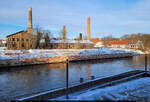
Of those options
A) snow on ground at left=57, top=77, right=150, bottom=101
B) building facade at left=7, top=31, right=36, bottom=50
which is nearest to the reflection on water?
snow on ground at left=57, top=77, right=150, bottom=101

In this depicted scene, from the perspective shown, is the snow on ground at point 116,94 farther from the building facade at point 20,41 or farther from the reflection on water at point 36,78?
the building facade at point 20,41

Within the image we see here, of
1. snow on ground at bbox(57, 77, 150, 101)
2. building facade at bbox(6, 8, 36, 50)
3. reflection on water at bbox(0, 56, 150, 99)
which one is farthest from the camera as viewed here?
building facade at bbox(6, 8, 36, 50)

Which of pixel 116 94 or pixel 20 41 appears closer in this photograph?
pixel 116 94

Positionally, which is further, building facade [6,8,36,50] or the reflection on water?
building facade [6,8,36,50]

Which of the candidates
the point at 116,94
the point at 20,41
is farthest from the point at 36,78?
the point at 20,41

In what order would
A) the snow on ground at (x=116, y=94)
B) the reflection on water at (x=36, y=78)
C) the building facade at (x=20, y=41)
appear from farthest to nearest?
1. the building facade at (x=20, y=41)
2. the reflection on water at (x=36, y=78)
3. the snow on ground at (x=116, y=94)

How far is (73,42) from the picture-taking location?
48.9m

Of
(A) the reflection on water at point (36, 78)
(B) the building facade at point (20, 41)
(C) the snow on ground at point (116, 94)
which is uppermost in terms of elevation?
(B) the building facade at point (20, 41)

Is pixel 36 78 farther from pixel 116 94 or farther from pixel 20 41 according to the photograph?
pixel 20 41

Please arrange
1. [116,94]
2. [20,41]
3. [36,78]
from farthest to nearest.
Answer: [20,41]
[36,78]
[116,94]

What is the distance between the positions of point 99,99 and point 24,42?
1313 inches

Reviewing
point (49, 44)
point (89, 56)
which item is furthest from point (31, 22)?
point (89, 56)

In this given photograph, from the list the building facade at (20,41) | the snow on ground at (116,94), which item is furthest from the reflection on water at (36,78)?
the building facade at (20,41)

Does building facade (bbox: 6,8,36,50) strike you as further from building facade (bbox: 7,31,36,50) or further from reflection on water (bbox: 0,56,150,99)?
reflection on water (bbox: 0,56,150,99)
